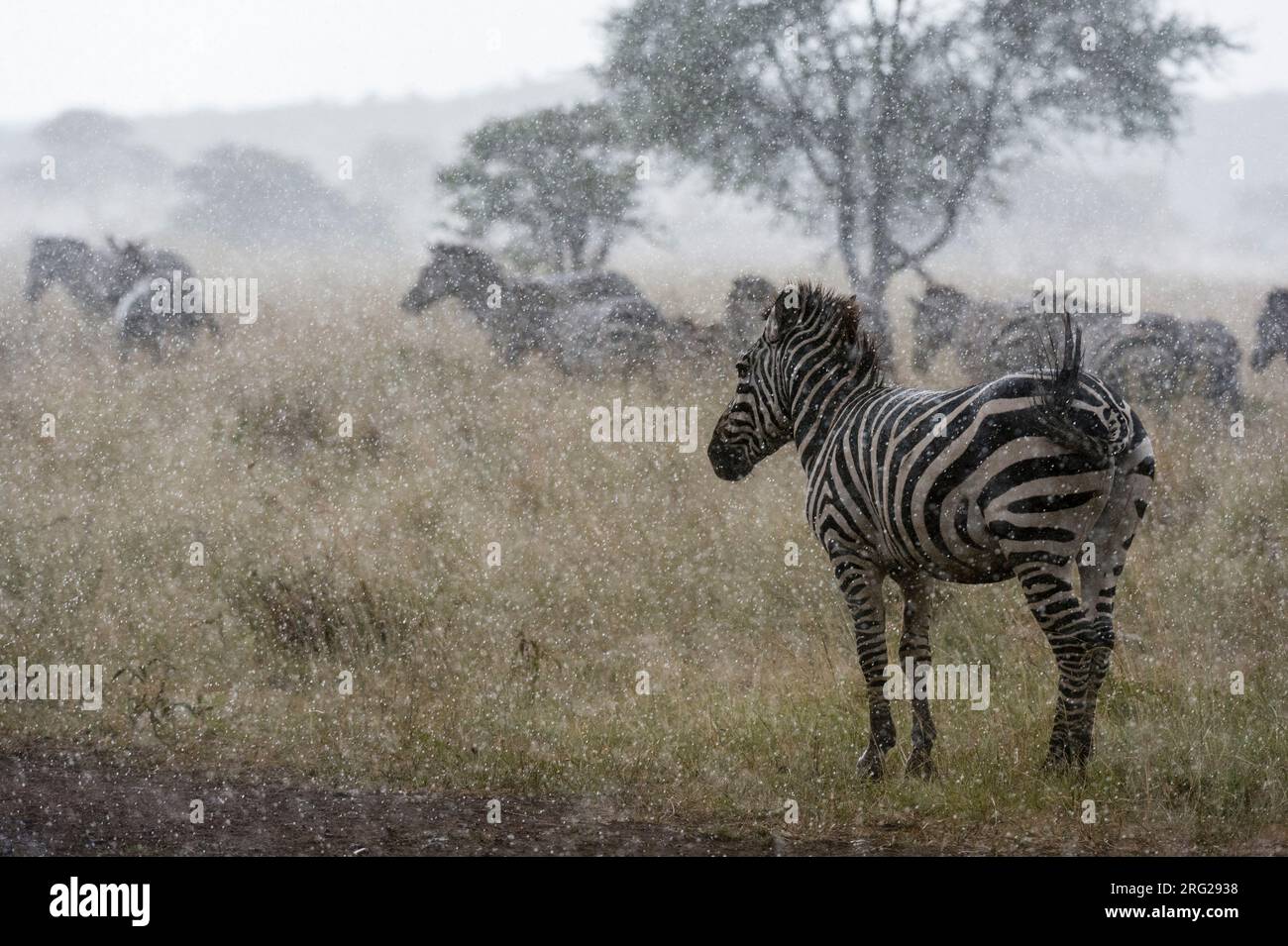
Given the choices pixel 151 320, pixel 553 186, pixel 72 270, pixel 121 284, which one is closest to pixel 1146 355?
pixel 553 186

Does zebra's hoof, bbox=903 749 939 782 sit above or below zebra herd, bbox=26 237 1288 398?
below

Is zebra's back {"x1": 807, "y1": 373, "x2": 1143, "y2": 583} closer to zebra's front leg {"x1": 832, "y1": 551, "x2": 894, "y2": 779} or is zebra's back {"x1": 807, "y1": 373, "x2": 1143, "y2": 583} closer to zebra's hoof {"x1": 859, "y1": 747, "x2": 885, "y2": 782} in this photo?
zebra's front leg {"x1": 832, "y1": 551, "x2": 894, "y2": 779}

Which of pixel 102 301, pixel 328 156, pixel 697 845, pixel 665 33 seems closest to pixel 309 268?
pixel 102 301

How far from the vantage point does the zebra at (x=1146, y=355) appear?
12922 mm

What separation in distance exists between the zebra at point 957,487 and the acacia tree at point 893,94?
9824mm

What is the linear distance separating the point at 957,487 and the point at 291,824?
3.94 m

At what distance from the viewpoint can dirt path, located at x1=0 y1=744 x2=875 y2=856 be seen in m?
6.62

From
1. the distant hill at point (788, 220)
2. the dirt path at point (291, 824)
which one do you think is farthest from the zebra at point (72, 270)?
the dirt path at point (291, 824)

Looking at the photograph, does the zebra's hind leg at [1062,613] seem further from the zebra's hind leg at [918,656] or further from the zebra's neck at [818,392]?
the zebra's neck at [818,392]

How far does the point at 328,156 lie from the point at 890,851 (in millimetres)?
50907

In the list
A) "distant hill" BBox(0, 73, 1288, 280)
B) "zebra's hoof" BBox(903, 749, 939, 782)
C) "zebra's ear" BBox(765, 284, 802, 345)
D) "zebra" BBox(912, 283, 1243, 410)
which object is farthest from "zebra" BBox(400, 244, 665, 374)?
"zebra's hoof" BBox(903, 749, 939, 782)

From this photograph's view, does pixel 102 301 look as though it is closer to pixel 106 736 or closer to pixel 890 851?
pixel 106 736

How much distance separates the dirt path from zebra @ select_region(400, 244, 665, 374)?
292 inches

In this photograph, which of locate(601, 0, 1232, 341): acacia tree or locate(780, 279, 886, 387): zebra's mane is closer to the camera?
locate(780, 279, 886, 387): zebra's mane
